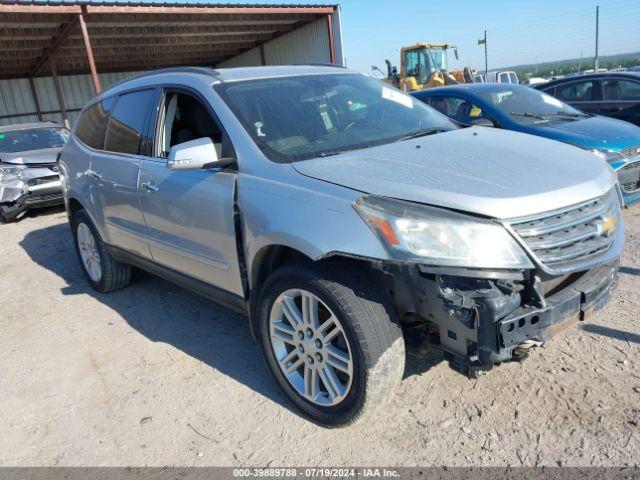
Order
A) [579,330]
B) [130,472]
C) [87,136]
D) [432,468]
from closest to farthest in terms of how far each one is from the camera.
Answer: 1. [432,468]
2. [130,472]
3. [579,330]
4. [87,136]

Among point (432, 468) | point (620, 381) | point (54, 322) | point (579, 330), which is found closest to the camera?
point (432, 468)

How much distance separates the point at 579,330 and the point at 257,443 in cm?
221

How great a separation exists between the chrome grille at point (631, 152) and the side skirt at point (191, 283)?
470 centimetres

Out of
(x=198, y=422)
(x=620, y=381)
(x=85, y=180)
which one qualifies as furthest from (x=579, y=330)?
(x=85, y=180)

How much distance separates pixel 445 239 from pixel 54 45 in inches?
696

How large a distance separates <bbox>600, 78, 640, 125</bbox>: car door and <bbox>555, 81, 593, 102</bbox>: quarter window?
0.22 meters

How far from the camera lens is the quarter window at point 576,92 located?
8469mm

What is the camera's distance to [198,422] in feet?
9.69

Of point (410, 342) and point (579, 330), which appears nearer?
point (410, 342)

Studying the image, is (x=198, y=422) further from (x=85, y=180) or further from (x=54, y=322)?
(x=85, y=180)

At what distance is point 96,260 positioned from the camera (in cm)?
504

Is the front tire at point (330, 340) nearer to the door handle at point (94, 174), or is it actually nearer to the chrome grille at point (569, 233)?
the chrome grille at point (569, 233)

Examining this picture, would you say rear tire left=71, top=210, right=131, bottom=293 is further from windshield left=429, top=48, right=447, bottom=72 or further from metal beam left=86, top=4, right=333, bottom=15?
windshield left=429, top=48, right=447, bottom=72

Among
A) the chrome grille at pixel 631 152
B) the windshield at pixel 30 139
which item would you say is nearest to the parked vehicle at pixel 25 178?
the windshield at pixel 30 139
